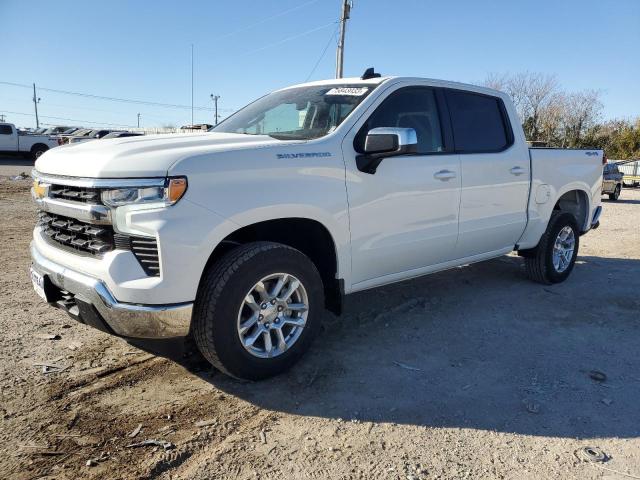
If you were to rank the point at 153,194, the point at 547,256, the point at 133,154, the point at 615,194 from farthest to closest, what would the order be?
the point at 615,194
the point at 547,256
the point at 133,154
the point at 153,194

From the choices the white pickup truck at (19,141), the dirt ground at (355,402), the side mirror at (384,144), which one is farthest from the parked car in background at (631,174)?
the white pickup truck at (19,141)

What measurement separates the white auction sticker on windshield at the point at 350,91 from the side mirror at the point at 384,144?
548 mm

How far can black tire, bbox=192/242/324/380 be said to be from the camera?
299cm

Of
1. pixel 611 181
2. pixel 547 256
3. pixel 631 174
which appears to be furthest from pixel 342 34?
pixel 631 174

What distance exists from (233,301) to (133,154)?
39.3 inches

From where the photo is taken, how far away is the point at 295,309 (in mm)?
3391

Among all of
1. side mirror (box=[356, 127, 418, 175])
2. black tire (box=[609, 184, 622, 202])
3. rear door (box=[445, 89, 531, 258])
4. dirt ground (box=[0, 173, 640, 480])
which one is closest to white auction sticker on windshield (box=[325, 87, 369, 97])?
side mirror (box=[356, 127, 418, 175])

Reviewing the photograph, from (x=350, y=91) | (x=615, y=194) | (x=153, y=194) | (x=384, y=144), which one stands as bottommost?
(x=615, y=194)

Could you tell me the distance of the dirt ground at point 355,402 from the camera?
8.40ft

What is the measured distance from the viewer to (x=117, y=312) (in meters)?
2.80

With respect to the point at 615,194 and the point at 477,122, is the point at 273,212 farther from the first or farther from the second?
the point at 615,194

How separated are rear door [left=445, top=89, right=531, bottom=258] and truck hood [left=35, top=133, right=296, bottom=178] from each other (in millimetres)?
1824

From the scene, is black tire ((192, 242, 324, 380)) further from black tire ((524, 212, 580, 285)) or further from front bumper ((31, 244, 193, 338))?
black tire ((524, 212, 580, 285))

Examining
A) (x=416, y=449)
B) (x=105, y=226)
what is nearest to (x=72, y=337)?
(x=105, y=226)
